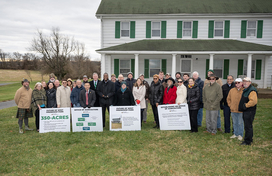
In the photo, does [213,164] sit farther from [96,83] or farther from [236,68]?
[236,68]

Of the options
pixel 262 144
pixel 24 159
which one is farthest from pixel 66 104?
pixel 262 144

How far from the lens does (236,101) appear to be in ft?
18.9

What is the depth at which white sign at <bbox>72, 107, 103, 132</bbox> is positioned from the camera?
267 inches

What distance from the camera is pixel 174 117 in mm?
6828

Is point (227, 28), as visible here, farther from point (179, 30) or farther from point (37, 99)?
point (37, 99)

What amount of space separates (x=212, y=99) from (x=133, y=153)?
3.15 m

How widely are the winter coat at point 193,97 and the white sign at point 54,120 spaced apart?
438cm

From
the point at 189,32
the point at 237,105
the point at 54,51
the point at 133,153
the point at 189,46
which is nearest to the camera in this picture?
the point at 133,153

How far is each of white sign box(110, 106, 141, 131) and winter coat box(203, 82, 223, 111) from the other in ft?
7.86

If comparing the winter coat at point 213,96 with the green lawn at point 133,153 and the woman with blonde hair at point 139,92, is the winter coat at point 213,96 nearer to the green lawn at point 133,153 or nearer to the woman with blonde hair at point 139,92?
the green lawn at point 133,153

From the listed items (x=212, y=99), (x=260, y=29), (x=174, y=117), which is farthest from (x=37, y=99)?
(x=260, y=29)

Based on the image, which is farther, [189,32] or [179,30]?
[189,32]

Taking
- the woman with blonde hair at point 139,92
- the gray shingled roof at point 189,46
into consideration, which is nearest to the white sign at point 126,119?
the woman with blonde hair at point 139,92

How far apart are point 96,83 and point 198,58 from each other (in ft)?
39.4
